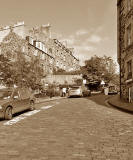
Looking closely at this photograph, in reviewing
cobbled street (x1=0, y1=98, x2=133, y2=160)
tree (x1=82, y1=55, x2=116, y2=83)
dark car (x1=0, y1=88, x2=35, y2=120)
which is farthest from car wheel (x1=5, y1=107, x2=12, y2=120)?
tree (x1=82, y1=55, x2=116, y2=83)

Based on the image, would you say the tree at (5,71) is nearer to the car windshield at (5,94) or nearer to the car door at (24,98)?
the car door at (24,98)

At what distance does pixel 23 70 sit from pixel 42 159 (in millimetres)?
20024

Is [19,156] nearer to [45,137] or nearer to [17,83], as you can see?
[45,137]

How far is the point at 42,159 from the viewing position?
4.21 meters

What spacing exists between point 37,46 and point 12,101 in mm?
36223

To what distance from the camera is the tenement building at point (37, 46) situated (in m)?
37.2

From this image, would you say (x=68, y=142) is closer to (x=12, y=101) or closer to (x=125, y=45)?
(x=12, y=101)

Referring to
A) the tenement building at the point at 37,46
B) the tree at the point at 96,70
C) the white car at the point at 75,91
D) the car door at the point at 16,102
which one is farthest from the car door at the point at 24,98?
the tree at the point at 96,70

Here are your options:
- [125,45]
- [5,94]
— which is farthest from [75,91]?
[5,94]

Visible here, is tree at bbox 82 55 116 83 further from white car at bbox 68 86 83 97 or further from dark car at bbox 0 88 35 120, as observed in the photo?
dark car at bbox 0 88 35 120

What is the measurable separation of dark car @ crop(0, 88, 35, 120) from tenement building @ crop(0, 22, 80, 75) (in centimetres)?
1528

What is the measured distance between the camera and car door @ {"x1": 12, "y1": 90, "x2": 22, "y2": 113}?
33.1 feet

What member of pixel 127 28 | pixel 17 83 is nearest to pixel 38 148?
pixel 127 28

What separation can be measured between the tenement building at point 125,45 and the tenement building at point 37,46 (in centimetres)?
1358
